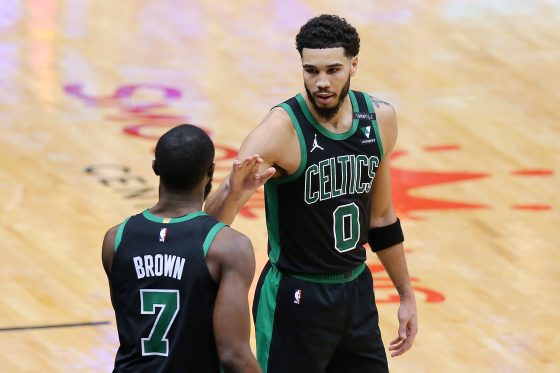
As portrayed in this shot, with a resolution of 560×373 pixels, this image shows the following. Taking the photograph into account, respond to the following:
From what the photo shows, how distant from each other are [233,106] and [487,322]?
4.38m

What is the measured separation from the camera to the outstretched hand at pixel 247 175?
4.63 meters

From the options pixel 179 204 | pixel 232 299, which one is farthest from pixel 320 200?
pixel 232 299

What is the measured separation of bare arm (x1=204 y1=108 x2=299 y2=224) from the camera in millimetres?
4672

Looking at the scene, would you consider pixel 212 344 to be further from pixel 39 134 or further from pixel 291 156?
pixel 39 134

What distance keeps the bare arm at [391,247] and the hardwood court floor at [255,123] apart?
5.03 ft

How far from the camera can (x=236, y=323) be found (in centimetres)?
408

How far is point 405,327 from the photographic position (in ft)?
18.0

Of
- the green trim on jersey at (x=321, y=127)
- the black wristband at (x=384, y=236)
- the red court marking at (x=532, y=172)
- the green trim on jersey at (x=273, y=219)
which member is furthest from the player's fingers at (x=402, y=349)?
the red court marking at (x=532, y=172)

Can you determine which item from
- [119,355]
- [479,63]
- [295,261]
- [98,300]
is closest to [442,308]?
[98,300]

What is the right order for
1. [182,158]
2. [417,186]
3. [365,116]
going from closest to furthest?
[182,158], [365,116], [417,186]

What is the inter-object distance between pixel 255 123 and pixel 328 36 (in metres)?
5.96

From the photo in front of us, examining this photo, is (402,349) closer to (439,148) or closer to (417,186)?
(417,186)

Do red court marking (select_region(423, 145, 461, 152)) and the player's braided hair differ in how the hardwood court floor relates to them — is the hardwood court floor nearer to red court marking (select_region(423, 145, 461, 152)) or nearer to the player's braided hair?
red court marking (select_region(423, 145, 461, 152))

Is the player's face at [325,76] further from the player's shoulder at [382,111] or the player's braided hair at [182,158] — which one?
the player's braided hair at [182,158]
